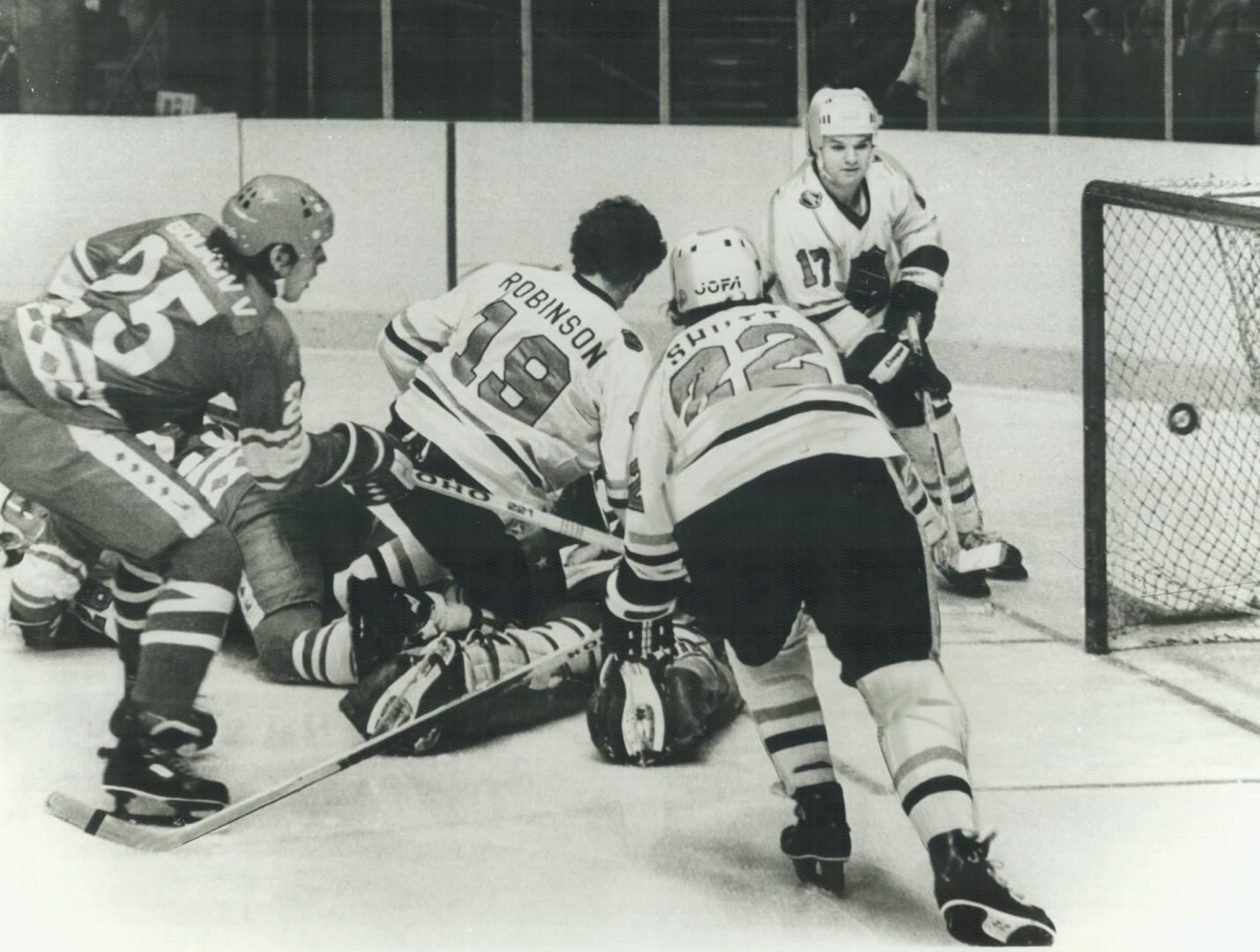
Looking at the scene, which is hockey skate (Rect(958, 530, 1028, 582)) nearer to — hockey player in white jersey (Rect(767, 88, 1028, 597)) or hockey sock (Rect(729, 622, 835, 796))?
hockey player in white jersey (Rect(767, 88, 1028, 597))

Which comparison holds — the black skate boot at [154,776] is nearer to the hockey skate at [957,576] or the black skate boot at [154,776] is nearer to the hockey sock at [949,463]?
the hockey sock at [949,463]

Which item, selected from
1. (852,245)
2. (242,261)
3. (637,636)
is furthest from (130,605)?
(852,245)

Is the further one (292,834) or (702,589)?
(292,834)

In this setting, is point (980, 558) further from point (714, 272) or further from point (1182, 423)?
point (714, 272)

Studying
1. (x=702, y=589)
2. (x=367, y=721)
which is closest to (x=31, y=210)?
(x=367, y=721)

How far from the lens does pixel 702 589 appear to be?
2.59 m

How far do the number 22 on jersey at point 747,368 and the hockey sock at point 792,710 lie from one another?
16.6 inches

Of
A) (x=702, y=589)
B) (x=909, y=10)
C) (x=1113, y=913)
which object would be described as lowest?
(x=1113, y=913)

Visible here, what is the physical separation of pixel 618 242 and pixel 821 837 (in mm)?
1289

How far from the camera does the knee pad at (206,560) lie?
2.84 metres

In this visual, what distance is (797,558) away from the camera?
8.23 ft

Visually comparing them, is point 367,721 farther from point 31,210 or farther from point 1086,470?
point 1086,470

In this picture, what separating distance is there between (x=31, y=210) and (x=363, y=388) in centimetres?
77

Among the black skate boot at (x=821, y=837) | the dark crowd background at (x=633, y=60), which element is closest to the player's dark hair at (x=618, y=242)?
the dark crowd background at (x=633, y=60)
